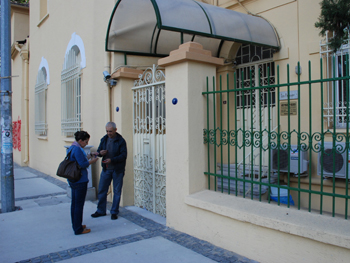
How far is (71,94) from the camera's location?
862 centimetres

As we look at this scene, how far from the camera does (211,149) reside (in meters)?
4.68

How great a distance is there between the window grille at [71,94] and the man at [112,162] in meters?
2.84

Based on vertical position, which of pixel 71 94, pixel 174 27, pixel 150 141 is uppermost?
pixel 174 27

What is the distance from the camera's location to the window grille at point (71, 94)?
8102 millimetres

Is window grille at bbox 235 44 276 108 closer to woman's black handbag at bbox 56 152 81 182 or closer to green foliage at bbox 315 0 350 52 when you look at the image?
green foliage at bbox 315 0 350 52

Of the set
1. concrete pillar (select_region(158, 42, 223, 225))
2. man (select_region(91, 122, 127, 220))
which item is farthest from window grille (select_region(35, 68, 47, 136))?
concrete pillar (select_region(158, 42, 223, 225))

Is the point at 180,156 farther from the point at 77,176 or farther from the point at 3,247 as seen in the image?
the point at 3,247

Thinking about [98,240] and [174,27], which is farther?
[174,27]

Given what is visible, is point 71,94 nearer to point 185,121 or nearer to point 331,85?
point 185,121

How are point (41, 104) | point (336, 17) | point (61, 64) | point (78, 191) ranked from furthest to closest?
point (41, 104)
point (61, 64)
point (78, 191)
point (336, 17)

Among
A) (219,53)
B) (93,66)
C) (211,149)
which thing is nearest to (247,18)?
(219,53)

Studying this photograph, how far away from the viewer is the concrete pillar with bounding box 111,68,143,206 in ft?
19.8

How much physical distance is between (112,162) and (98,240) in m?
1.34

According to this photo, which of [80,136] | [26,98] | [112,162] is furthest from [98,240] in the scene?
[26,98]
